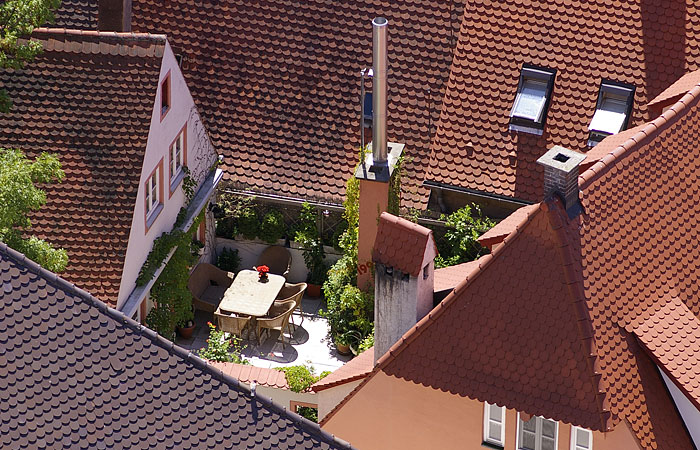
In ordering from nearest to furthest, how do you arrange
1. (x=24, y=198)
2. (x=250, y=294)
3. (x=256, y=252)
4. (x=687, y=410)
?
(x=687, y=410) → (x=24, y=198) → (x=250, y=294) → (x=256, y=252)

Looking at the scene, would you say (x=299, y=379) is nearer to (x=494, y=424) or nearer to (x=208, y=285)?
(x=208, y=285)

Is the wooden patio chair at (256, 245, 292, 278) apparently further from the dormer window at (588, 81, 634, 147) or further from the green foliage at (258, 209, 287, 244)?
the dormer window at (588, 81, 634, 147)

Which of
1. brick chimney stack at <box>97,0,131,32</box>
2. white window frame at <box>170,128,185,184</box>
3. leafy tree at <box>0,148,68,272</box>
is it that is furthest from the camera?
brick chimney stack at <box>97,0,131,32</box>

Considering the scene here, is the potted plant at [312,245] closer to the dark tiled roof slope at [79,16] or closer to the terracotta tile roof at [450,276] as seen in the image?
the terracotta tile roof at [450,276]

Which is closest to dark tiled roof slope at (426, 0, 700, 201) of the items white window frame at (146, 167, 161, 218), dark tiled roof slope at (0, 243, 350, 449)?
white window frame at (146, 167, 161, 218)

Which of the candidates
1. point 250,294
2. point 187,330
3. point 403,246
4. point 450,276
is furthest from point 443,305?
point 187,330

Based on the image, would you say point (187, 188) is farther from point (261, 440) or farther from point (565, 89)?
point (261, 440)
